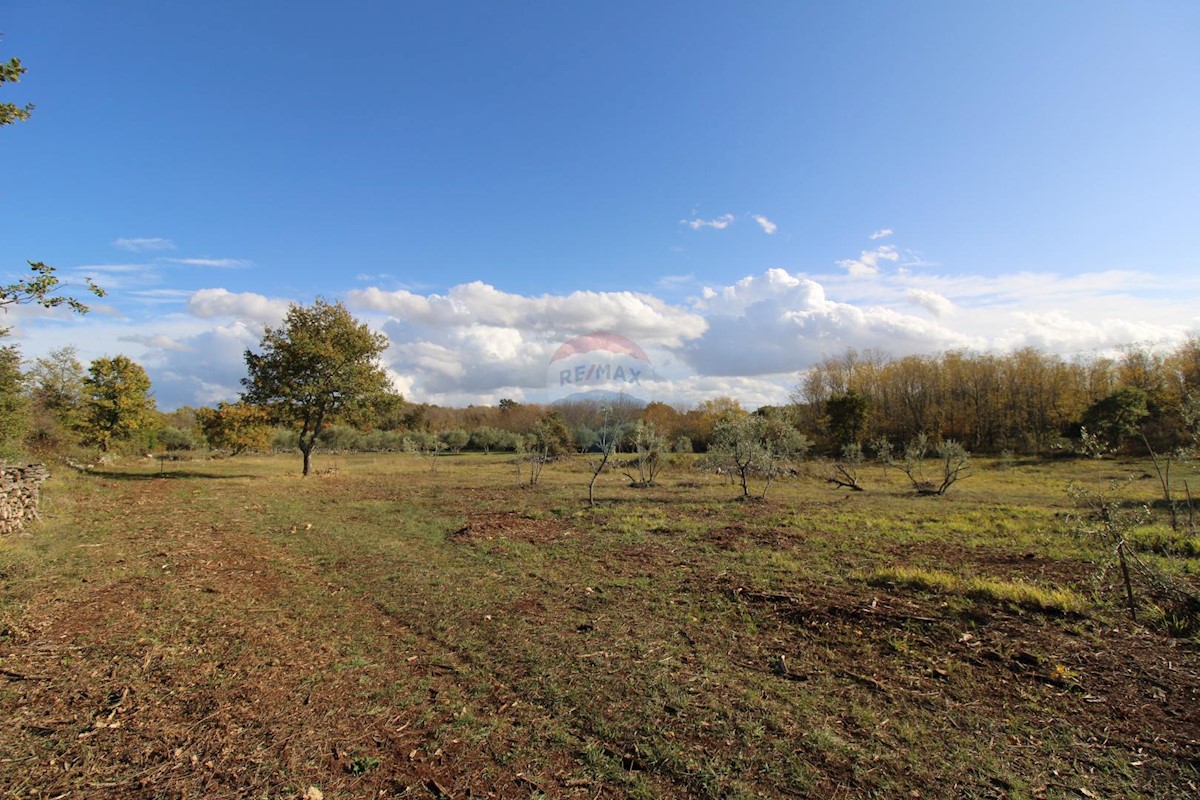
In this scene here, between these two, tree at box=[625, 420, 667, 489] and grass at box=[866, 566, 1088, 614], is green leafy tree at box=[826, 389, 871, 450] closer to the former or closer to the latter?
tree at box=[625, 420, 667, 489]

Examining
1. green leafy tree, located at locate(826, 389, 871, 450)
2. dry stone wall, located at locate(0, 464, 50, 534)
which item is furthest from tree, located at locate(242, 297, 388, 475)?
green leafy tree, located at locate(826, 389, 871, 450)

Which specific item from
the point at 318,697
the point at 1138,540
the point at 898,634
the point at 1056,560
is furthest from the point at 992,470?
the point at 318,697

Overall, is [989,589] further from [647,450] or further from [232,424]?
[232,424]

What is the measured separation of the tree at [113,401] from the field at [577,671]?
27436 mm

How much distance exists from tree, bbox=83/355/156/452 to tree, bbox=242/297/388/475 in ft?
46.1

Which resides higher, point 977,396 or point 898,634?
point 977,396

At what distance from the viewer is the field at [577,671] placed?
3756mm

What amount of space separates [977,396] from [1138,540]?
5018cm

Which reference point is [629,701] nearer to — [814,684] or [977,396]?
[814,684]

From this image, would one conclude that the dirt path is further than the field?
No

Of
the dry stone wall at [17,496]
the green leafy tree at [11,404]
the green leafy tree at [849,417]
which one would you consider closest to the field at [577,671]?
the dry stone wall at [17,496]

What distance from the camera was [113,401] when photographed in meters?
32.0

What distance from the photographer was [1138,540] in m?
10.9

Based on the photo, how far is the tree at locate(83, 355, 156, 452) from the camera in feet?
104
